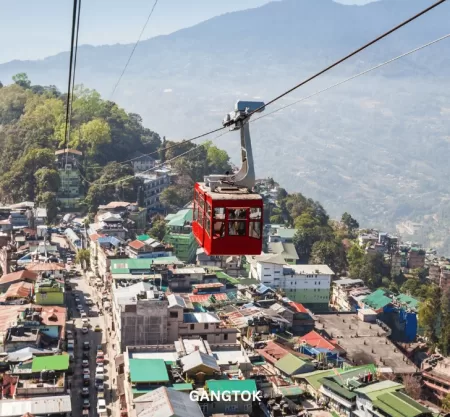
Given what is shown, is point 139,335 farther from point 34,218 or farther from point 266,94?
point 266,94

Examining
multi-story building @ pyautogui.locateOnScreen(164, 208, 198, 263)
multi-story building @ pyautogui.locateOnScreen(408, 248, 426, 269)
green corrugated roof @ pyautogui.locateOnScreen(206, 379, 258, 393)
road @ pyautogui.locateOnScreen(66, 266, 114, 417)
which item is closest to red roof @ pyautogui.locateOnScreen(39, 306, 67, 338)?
road @ pyautogui.locateOnScreen(66, 266, 114, 417)

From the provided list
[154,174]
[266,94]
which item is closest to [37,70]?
[266,94]

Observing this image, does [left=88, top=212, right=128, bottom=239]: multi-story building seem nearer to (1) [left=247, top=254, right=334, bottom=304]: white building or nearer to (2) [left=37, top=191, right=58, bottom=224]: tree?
(2) [left=37, top=191, right=58, bottom=224]: tree

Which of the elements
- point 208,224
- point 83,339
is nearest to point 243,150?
point 208,224

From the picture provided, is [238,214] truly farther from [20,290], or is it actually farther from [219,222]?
[20,290]

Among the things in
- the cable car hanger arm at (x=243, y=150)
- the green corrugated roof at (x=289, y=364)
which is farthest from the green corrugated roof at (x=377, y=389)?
the cable car hanger arm at (x=243, y=150)

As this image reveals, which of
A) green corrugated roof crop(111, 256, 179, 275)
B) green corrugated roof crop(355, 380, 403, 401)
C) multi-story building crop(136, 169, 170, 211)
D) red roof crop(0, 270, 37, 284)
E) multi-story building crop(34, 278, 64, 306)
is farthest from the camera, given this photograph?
multi-story building crop(136, 169, 170, 211)

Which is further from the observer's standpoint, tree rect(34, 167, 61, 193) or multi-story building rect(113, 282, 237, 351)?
tree rect(34, 167, 61, 193)
